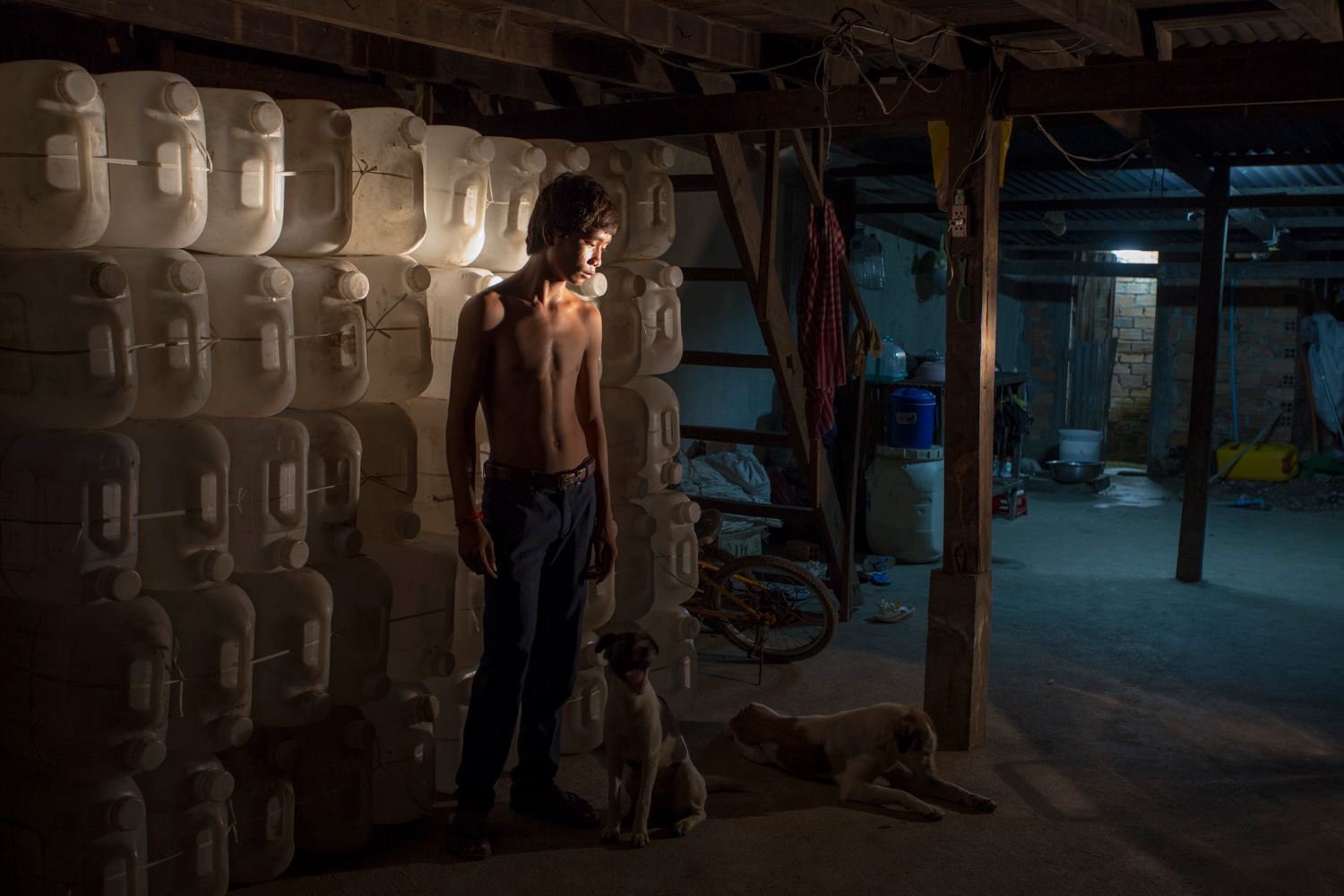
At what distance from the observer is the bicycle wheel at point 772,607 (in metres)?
5.89

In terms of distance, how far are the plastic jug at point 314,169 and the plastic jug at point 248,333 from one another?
22 cm

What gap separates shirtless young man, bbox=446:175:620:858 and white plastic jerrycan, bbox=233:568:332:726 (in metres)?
0.50

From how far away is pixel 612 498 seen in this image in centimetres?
471

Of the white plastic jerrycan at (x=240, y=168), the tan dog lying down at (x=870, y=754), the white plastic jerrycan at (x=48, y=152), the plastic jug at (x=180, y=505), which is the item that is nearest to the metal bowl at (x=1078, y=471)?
the tan dog lying down at (x=870, y=754)

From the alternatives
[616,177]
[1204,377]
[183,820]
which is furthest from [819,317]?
[183,820]

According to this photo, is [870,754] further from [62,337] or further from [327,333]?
[62,337]

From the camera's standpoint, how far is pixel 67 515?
2781mm

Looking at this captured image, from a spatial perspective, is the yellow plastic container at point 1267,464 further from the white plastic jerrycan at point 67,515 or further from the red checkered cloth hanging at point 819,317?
the white plastic jerrycan at point 67,515

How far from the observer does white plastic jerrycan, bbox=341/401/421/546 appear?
3.65 m

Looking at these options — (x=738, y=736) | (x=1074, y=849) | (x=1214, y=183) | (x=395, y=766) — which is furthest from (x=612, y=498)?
(x=1214, y=183)

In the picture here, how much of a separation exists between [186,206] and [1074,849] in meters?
3.48

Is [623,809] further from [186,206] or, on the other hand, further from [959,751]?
[186,206]

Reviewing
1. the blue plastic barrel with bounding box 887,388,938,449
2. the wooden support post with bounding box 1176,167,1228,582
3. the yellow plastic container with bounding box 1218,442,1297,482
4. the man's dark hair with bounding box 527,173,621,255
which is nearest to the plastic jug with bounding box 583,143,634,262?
the man's dark hair with bounding box 527,173,621,255

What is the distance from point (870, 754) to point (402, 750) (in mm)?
1713
